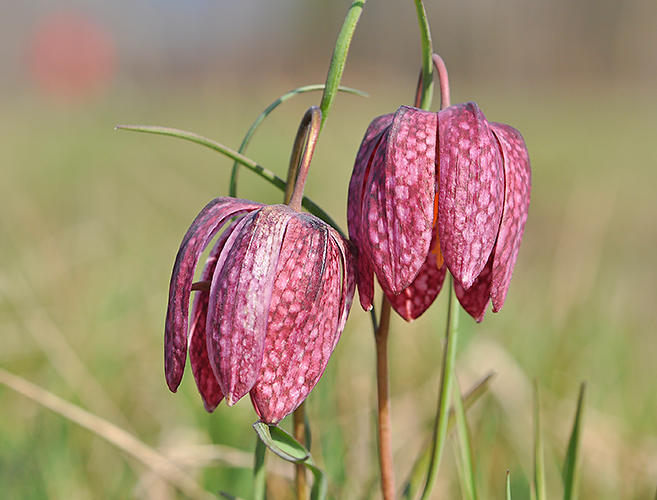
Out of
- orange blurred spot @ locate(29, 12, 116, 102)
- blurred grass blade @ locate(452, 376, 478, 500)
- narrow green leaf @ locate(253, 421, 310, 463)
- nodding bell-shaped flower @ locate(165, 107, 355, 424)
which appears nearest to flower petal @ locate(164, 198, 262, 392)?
nodding bell-shaped flower @ locate(165, 107, 355, 424)

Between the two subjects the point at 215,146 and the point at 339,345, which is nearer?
the point at 215,146

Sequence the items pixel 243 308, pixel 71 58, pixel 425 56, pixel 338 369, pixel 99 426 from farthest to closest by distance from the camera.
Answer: pixel 71 58 → pixel 338 369 → pixel 99 426 → pixel 425 56 → pixel 243 308

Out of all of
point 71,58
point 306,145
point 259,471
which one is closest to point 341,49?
point 306,145

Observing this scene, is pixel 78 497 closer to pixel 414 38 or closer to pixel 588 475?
pixel 588 475

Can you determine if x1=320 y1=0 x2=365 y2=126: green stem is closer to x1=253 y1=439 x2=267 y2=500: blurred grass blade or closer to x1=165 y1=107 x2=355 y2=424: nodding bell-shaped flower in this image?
x1=165 y1=107 x2=355 y2=424: nodding bell-shaped flower

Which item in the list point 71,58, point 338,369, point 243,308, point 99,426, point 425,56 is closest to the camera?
point 243,308

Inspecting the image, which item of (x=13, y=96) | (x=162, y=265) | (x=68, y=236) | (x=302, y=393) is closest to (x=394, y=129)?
(x=302, y=393)

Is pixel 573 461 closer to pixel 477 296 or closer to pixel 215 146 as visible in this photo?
pixel 477 296
